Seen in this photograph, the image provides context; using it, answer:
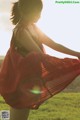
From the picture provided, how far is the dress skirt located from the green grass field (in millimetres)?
4528

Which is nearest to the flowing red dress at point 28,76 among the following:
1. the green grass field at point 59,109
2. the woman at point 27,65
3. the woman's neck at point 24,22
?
the woman at point 27,65

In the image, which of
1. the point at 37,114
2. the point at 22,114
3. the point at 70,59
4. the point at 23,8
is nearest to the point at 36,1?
the point at 23,8

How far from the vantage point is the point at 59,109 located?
11141 mm

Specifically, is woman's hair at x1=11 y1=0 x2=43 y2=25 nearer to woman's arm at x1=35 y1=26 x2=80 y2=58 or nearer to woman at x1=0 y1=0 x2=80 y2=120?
woman at x1=0 y1=0 x2=80 y2=120

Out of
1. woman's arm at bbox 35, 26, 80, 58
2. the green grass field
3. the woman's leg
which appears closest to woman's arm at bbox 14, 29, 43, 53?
woman's arm at bbox 35, 26, 80, 58

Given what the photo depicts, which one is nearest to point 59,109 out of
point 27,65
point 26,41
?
point 27,65

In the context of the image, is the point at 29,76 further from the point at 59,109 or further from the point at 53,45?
the point at 59,109

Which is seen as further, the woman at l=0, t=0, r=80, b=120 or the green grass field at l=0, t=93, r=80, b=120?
the green grass field at l=0, t=93, r=80, b=120

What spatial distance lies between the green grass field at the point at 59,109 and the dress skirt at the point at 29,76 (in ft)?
14.9

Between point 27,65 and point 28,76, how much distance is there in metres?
0.11

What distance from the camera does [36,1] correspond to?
5.23 metres

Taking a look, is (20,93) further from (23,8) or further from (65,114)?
(65,114)

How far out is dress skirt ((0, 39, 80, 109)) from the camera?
17.1 feet

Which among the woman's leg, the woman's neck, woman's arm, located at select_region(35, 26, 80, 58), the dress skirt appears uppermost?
the woman's neck
